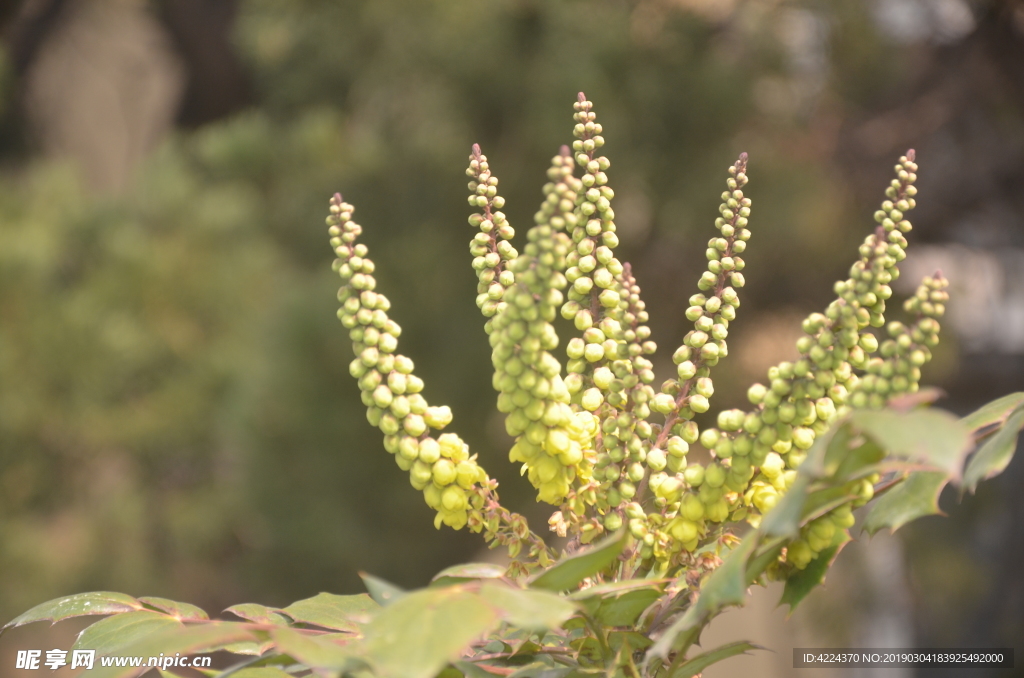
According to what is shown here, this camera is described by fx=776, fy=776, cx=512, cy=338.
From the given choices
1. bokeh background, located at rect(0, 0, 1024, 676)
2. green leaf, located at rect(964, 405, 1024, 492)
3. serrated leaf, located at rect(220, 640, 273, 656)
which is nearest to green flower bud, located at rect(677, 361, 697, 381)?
green leaf, located at rect(964, 405, 1024, 492)

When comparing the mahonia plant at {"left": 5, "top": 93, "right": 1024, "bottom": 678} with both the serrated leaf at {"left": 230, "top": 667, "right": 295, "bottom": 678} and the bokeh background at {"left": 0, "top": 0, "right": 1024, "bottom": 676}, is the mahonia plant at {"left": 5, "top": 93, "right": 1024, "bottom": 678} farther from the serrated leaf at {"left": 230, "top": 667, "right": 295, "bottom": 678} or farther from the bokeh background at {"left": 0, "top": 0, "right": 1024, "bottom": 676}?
the bokeh background at {"left": 0, "top": 0, "right": 1024, "bottom": 676}

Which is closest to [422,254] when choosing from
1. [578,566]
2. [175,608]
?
[175,608]

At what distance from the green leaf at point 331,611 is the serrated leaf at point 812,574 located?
178 mm

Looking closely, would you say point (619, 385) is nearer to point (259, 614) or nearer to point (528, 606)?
point (528, 606)

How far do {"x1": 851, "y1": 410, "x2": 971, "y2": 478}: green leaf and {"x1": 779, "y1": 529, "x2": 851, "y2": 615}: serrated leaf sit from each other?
9cm

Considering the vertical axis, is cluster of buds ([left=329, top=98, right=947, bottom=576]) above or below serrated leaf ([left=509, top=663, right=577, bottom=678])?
above

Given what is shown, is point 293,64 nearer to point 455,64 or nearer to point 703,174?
point 455,64

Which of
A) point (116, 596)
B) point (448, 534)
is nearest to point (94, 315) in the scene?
point (448, 534)

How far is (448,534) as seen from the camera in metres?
1.50

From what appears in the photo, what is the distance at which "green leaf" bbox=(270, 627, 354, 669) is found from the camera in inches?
9.0

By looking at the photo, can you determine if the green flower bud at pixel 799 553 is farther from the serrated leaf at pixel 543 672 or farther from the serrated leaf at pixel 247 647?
the serrated leaf at pixel 247 647

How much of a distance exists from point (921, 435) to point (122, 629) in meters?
0.32

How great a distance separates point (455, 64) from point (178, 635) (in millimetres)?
1332

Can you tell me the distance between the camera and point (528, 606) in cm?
23
